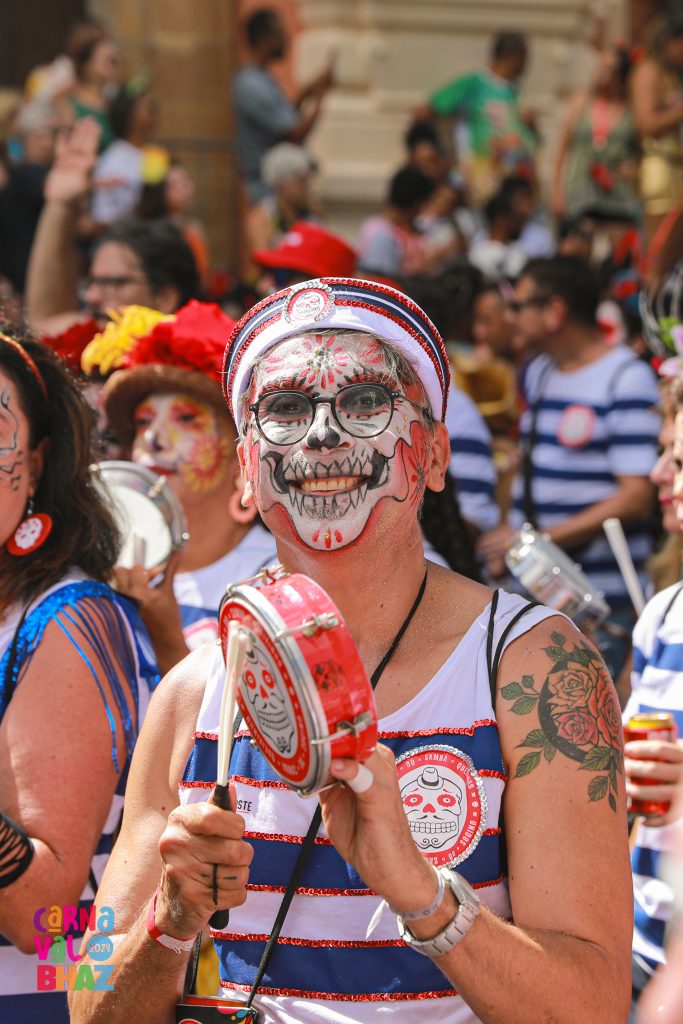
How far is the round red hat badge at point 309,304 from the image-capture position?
102 inches

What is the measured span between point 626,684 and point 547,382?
276cm

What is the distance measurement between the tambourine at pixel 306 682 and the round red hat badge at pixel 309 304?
0.61 meters

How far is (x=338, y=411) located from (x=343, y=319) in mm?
156

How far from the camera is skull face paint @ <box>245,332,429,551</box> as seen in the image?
2533 mm

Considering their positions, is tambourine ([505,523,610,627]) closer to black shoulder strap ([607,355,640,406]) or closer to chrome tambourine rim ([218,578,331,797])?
black shoulder strap ([607,355,640,406])

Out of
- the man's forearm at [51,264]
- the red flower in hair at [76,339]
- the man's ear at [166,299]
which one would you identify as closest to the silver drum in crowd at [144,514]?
the red flower in hair at [76,339]

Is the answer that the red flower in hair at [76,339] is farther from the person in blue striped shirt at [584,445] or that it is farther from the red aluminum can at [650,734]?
the red aluminum can at [650,734]

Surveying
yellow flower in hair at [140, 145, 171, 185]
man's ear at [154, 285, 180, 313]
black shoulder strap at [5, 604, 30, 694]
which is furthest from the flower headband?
yellow flower in hair at [140, 145, 171, 185]

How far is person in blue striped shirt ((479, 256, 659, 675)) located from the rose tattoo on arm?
347 centimetres

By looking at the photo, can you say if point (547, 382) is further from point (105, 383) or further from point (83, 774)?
point (83, 774)

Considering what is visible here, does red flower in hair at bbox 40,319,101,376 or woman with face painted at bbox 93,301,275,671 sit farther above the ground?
red flower in hair at bbox 40,319,101,376

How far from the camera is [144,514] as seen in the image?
404 centimetres

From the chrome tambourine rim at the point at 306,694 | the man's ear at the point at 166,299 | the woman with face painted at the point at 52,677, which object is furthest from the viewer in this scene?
the man's ear at the point at 166,299

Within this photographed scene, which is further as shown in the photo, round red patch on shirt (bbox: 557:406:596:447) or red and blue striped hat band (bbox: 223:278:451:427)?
round red patch on shirt (bbox: 557:406:596:447)
